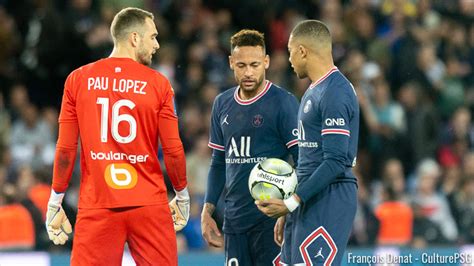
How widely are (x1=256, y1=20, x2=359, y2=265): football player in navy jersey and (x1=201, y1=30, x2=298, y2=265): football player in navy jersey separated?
0.56 m

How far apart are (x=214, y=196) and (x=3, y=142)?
674cm

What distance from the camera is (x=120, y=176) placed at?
6953 millimetres

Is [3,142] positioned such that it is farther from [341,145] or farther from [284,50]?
[341,145]

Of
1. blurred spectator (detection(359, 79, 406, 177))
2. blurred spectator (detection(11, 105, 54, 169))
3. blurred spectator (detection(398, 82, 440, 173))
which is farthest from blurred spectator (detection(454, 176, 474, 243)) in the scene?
blurred spectator (detection(11, 105, 54, 169))

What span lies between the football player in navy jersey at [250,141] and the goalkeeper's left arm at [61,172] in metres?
1.23

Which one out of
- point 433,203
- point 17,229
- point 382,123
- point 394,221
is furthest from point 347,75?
point 17,229

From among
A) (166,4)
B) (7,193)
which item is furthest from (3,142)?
(166,4)

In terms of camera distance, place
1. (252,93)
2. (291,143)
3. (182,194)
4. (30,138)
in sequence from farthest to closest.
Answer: (30,138), (252,93), (291,143), (182,194)

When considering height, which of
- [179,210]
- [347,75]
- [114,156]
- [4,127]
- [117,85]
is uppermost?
[347,75]

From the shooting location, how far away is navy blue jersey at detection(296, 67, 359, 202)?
6.77 metres

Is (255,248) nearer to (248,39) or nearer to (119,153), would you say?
(119,153)

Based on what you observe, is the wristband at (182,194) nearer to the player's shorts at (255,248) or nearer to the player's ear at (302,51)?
the player's shorts at (255,248)

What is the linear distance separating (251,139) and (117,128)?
1187 mm

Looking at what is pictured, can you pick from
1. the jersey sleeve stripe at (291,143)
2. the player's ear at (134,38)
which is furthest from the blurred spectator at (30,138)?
the player's ear at (134,38)
